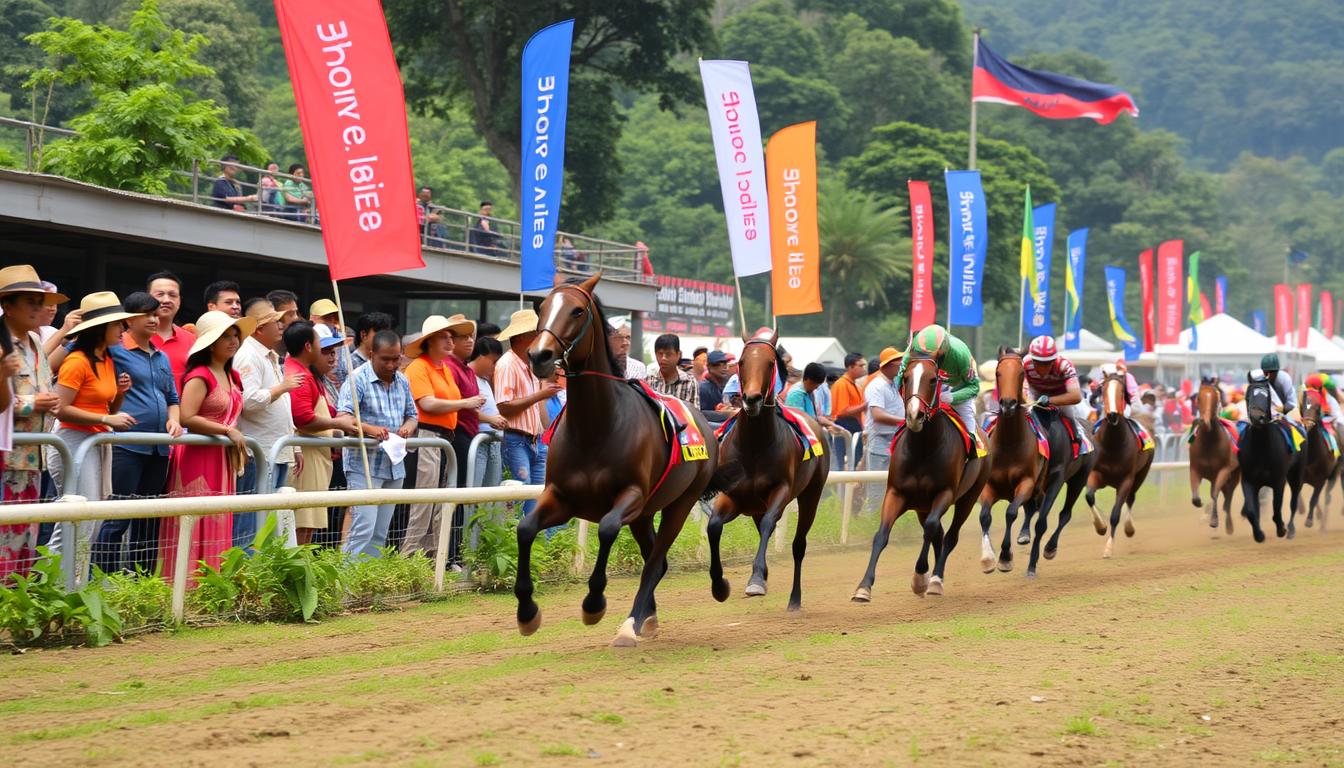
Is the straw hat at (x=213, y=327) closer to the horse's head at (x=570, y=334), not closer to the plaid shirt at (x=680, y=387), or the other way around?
the horse's head at (x=570, y=334)

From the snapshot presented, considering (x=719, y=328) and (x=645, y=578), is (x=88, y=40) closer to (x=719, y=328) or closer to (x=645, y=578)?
(x=645, y=578)

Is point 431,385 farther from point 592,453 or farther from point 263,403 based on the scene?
point 592,453

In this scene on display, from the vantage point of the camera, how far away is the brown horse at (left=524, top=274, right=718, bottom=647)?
788cm

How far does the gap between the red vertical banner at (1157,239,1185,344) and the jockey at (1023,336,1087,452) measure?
24851 millimetres

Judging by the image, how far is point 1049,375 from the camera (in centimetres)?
1431

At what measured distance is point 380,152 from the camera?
432 inches

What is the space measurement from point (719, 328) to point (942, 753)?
5331 cm

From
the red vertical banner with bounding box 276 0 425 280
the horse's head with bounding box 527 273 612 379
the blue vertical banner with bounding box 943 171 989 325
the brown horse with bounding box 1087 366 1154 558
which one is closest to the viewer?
the horse's head with bounding box 527 273 612 379

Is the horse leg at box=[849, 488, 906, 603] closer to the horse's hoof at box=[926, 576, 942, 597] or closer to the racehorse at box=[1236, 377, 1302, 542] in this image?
the horse's hoof at box=[926, 576, 942, 597]

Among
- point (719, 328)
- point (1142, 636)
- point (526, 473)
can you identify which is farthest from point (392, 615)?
point (719, 328)

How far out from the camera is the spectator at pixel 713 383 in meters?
14.4

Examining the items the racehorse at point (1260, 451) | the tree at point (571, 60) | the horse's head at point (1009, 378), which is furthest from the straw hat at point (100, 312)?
the tree at point (571, 60)

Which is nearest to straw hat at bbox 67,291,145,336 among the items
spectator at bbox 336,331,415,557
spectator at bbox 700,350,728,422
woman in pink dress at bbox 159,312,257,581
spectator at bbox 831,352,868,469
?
woman in pink dress at bbox 159,312,257,581

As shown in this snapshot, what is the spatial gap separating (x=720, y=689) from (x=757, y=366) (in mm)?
3342
